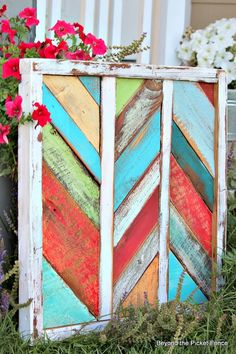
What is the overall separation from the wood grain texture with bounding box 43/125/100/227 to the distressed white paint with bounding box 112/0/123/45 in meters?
1.33

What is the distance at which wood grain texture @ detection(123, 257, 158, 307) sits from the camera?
2762 mm

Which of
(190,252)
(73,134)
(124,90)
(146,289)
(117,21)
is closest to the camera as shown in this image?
(73,134)

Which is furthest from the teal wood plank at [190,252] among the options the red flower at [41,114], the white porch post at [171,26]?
the white porch post at [171,26]

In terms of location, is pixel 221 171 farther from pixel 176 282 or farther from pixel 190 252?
pixel 176 282

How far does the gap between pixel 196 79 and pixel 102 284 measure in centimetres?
89

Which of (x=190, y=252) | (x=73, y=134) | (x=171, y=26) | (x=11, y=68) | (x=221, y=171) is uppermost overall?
(x=171, y=26)

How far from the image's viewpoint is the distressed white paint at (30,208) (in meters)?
2.46

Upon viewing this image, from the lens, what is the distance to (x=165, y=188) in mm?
2816

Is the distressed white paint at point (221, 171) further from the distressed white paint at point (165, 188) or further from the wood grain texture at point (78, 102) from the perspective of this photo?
the wood grain texture at point (78, 102)

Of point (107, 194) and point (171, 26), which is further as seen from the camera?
point (171, 26)

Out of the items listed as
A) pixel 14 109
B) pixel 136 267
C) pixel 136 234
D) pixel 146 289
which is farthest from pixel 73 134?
pixel 146 289

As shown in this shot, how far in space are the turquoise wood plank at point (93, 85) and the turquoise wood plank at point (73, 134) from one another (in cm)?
13

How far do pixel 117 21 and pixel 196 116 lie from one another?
109cm

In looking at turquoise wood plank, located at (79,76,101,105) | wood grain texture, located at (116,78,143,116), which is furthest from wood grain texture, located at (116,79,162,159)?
turquoise wood plank, located at (79,76,101,105)
